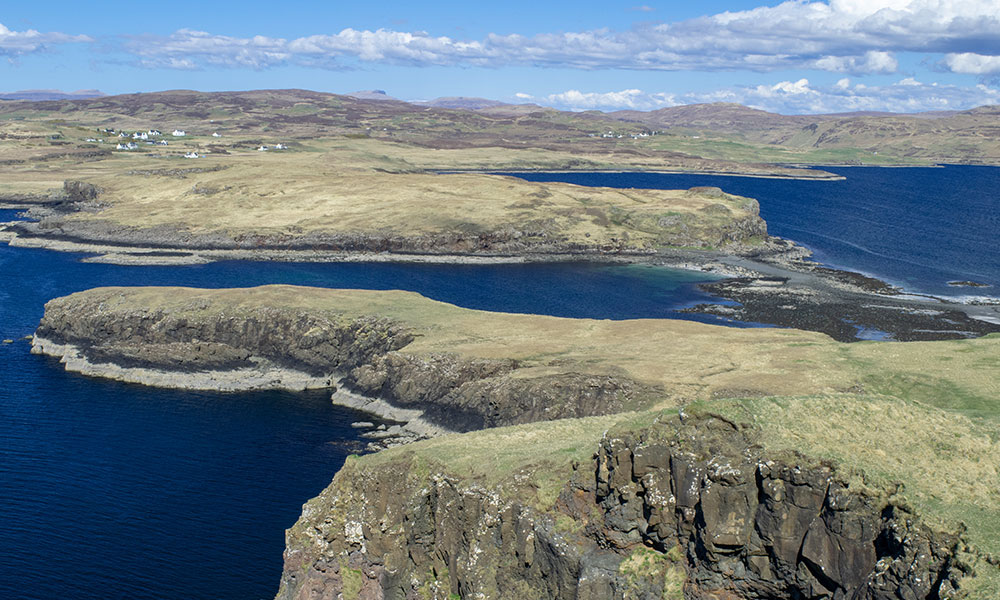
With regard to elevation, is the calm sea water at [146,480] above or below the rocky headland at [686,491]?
below

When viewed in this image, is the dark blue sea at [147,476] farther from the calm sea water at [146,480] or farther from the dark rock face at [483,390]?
the dark rock face at [483,390]

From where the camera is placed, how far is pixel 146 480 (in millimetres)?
64938

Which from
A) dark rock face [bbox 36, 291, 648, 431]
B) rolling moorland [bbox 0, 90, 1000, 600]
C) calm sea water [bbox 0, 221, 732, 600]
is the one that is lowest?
calm sea water [bbox 0, 221, 732, 600]

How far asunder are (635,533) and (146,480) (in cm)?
4418

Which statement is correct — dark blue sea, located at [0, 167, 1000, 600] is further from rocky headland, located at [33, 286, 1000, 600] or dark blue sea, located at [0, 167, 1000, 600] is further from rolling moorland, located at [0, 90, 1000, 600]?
rocky headland, located at [33, 286, 1000, 600]

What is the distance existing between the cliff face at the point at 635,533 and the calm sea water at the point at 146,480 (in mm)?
10458

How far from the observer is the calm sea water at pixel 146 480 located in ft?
170

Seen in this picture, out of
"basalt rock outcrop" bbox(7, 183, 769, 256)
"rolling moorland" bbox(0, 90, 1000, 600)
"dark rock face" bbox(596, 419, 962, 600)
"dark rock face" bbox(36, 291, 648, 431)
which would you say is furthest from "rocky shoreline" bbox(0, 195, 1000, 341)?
"dark rock face" bbox(596, 419, 962, 600)

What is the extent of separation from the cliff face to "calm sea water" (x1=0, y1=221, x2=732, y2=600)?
10458mm

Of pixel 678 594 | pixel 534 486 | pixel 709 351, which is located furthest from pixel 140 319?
pixel 678 594

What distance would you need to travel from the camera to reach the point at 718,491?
112ft

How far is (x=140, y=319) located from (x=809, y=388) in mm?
74585

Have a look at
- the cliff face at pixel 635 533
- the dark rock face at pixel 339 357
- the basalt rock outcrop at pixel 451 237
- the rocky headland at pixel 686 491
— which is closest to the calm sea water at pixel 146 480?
the dark rock face at pixel 339 357

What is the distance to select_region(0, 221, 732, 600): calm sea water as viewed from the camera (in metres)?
51.8
